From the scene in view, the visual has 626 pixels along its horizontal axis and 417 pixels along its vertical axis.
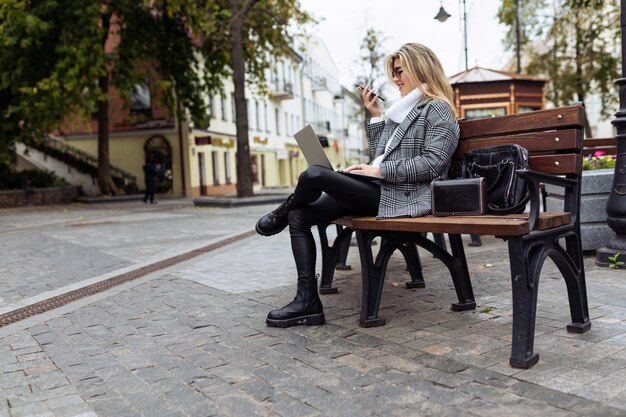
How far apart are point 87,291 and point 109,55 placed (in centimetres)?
2078

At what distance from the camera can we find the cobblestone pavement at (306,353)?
2.77 metres

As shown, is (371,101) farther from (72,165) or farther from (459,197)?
(72,165)

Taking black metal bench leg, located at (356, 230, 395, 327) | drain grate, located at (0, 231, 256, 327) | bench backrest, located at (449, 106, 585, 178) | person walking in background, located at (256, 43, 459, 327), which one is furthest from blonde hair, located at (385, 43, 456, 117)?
drain grate, located at (0, 231, 256, 327)

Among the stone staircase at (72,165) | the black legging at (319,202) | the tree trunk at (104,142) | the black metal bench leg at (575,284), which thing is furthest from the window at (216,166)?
the black metal bench leg at (575,284)

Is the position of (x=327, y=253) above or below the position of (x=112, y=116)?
below

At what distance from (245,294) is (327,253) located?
81cm

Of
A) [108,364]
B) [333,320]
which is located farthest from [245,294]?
[108,364]

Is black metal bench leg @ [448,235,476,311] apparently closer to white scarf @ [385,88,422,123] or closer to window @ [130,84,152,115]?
white scarf @ [385,88,422,123]

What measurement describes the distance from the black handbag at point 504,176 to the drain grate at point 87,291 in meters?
3.56

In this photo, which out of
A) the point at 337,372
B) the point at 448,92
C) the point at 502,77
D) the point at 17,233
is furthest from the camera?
the point at 502,77

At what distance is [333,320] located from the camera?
423cm

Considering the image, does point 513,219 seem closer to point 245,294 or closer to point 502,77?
point 245,294

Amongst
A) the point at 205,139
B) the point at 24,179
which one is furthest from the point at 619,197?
the point at 205,139

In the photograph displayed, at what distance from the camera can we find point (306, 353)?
3.51 metres
